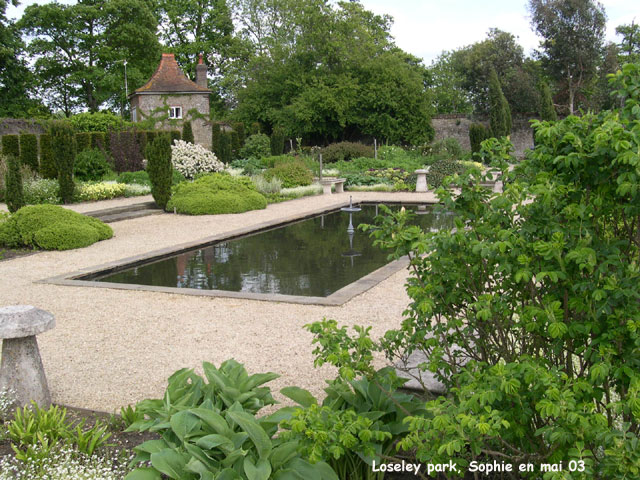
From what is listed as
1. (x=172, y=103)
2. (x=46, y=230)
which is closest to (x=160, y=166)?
(x=46, y=230)

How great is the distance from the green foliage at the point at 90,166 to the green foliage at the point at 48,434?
15754 millimetres

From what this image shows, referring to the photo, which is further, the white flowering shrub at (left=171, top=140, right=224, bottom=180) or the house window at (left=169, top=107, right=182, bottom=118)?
the house window at (left=169, top=107, right=182, bottom=118)

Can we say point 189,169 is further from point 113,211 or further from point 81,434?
point 81,434

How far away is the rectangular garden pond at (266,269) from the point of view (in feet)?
21.3

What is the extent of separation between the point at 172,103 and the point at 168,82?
3.95 feet

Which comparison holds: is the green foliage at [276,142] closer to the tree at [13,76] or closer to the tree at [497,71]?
the tree at [497,71]

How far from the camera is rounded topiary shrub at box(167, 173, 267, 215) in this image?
1288cm

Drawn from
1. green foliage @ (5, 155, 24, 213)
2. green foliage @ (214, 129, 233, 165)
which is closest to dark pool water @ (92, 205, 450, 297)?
green foliage @ (5, 155, 24, 213)

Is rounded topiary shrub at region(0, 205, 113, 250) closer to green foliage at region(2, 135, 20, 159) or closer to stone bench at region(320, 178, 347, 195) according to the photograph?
green foliage at region(2, 135, 20, 159)

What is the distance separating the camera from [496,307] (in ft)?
7.00

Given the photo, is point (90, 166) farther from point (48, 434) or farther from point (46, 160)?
point (48, 434)

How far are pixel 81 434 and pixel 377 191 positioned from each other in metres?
15.4

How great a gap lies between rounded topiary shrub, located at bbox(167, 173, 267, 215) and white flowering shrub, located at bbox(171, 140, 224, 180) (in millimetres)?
4449

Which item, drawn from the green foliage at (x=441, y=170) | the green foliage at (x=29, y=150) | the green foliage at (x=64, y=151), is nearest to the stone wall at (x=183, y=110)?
the green foliage at (x=29, y=150)
